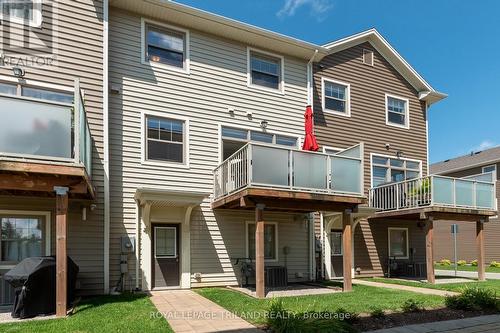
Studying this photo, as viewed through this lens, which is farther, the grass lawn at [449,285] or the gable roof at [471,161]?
the gable roof at [471,161]

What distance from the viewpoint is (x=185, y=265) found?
36.2ft

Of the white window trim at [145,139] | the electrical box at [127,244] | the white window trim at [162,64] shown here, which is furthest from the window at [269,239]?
the white window trim at [162,64]

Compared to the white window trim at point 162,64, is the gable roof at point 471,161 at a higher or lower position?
lower

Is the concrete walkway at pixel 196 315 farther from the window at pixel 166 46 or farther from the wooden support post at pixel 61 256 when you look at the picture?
the window at pixel 166 46

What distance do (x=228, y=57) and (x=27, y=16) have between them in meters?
5.57

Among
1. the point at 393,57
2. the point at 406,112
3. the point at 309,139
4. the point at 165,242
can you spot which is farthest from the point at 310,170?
the point at 393,57

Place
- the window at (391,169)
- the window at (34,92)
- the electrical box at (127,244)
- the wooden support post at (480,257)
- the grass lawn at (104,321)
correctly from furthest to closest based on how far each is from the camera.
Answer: the window at (391,169) < the wooden support post at (480,257) < the electrical box at (127,244) < the window at (34,92) < the grass lawn at (104,321)

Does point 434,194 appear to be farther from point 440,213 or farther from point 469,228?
point 469,228

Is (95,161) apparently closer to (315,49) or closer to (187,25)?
(187,25)

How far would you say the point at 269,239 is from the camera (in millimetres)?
12570

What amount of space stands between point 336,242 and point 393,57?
801cm

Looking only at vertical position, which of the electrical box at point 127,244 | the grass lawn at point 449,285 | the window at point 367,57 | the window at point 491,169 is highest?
the window at point 367,57

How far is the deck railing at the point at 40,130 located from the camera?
23.1 ft

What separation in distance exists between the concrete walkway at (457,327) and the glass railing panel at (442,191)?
6181mm
